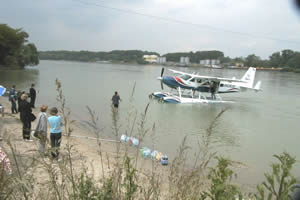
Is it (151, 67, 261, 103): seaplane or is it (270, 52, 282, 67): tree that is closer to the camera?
(151, 67, 261, 103): seaplane

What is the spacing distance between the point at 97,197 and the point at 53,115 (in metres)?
4.11

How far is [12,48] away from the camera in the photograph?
5391cm

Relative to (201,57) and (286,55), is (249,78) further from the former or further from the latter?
(286,55)

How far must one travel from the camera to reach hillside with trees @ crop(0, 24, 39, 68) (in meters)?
52.2

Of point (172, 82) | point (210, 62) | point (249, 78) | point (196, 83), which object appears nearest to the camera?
point (172, 82)

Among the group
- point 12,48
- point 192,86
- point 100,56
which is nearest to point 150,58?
point 100,56

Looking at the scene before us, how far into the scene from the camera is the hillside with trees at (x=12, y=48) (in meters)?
52.2

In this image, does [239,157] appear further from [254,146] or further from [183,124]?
[183,124]

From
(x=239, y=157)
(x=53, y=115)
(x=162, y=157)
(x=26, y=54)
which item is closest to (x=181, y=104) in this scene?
(x=239, y=157)

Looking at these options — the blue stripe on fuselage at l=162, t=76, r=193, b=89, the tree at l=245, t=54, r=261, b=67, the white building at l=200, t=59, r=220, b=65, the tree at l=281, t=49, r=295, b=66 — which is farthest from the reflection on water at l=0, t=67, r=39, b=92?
the tree at l=281, t=49, r=295, b=66

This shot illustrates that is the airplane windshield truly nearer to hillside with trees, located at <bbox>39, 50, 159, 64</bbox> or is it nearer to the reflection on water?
the reflection on water

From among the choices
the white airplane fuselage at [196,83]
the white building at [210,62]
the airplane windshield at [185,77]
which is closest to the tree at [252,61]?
the white building at [210,62]

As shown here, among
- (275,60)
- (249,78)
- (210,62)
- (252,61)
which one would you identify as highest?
(275,60)

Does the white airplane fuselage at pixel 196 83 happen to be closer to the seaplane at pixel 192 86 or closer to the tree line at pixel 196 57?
the seaplane at pixel 192 86
